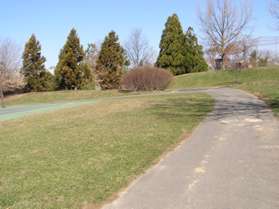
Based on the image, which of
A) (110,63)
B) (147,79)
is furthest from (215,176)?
(110,63)

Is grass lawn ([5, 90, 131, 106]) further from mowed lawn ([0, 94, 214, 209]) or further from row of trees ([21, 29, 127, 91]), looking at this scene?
mowed lawn ([0, 94, 214, 209])

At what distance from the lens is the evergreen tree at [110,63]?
3791 cm

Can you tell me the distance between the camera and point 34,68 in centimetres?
3956

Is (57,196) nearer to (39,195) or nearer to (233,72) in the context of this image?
(39,195)

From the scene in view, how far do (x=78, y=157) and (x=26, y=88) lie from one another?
36.1m

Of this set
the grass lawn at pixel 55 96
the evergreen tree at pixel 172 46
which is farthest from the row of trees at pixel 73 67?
the evergreen tree at pixel 172 46

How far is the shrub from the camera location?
30.5 meters

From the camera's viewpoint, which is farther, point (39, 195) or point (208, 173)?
point (208, 173)

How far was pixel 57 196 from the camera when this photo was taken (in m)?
4.57

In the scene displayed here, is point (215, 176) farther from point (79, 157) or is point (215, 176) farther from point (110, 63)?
point (110, 63)

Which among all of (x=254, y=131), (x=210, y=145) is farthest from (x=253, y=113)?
(x=210, y=145)

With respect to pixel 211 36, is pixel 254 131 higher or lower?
lower

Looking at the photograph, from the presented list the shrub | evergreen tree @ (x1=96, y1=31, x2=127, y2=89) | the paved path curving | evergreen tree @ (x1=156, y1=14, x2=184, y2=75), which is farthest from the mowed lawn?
evergreen tree @ (x1=156, y1=14, x2=184, y2=75)

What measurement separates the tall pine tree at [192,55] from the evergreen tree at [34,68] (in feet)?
53.9
